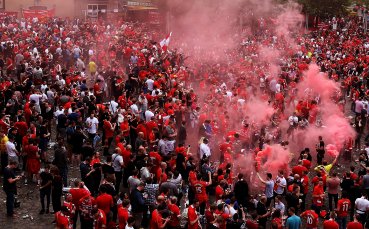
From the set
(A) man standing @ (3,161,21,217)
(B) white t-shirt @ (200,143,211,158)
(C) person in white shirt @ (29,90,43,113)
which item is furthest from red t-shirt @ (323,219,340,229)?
(C) person in white shirt @ (29,90,43,113)

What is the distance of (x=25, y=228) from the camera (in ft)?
36.0

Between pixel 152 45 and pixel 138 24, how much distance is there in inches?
446

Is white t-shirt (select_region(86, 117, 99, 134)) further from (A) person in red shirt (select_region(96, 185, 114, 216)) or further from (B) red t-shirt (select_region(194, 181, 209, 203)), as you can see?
(A) person in red shirt (select_region(96, 185, 114, 216))

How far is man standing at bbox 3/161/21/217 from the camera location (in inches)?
432

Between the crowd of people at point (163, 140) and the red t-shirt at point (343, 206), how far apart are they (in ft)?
0.07

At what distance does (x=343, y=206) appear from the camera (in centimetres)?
1142

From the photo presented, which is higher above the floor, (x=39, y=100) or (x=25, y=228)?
(x=39, y=100)

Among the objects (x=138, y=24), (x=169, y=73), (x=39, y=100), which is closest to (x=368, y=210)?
(x=39, y=100)

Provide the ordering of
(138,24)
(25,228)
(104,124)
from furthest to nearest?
(138,24) < (104,124) < (25,228)

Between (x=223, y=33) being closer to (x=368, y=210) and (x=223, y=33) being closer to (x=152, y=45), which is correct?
(x=152, y=45)

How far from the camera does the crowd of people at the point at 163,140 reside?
35.3 ft

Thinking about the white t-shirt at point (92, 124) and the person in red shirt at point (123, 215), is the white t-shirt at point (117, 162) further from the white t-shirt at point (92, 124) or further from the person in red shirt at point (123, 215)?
the person in red shirt at point (123, 215)

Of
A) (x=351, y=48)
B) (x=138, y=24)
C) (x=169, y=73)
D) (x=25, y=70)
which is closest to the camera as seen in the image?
(x=25, y=70)

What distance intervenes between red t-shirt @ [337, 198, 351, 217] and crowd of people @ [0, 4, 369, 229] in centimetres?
2
